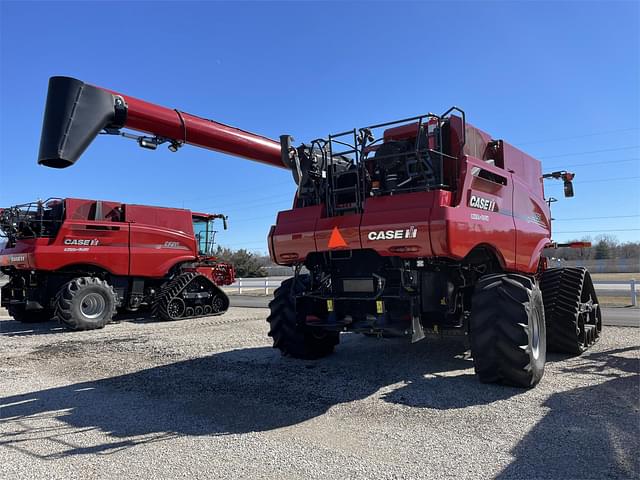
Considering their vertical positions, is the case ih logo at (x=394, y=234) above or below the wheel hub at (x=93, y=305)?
above

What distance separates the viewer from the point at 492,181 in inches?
242

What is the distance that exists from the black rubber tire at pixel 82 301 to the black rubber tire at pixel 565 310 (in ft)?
32.7

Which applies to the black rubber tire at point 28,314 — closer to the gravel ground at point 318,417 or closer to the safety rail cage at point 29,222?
the safety rail cage at point 29,222

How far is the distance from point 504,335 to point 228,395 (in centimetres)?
310

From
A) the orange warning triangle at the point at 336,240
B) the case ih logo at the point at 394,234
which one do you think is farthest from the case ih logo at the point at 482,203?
the orange warning triangle at the point at 336,240

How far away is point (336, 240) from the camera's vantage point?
5.96 m

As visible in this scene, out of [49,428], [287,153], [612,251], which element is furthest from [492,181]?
[612,251]

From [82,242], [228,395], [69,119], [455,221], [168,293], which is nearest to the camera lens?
[455,221]

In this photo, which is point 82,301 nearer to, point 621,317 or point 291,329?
point 291,329

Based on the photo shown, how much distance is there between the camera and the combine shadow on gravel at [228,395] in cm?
448

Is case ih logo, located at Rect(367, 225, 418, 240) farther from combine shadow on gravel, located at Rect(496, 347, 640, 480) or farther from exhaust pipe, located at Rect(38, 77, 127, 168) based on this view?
exhaust pipe, located at Rect(38, 77, 127, 168)

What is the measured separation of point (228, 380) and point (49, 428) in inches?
87.1

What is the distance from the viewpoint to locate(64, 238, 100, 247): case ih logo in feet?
40.4

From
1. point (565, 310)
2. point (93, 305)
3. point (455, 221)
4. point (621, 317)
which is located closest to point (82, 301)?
point (93, 305)
